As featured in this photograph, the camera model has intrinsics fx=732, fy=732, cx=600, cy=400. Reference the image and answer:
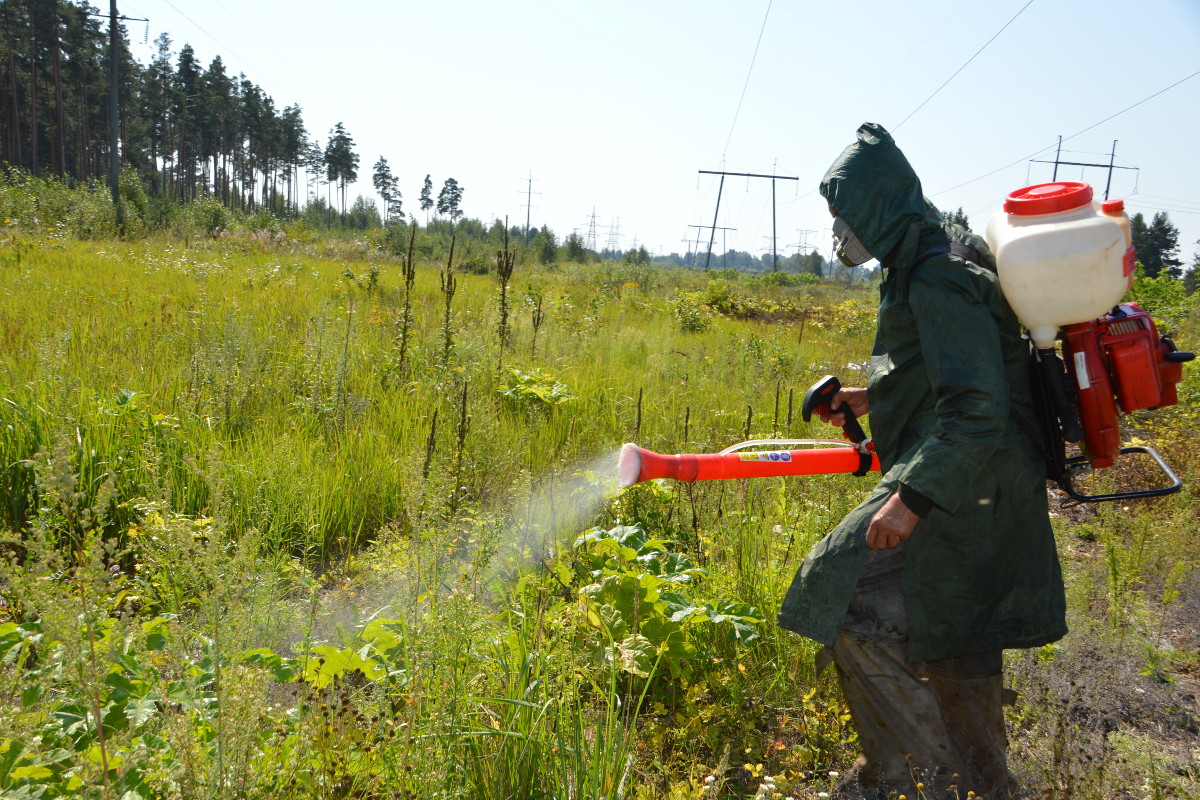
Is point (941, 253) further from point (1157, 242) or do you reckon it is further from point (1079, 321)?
point (1157, 242)

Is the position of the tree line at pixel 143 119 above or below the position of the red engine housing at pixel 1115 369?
above

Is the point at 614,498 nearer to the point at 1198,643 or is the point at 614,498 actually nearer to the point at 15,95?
the point at 1198,643

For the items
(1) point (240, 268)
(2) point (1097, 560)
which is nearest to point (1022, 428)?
(2) point (1097, 560)

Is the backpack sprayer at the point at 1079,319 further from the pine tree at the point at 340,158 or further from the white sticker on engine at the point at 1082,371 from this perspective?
the pine tree at the point at 340,158

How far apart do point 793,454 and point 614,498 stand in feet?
5.18

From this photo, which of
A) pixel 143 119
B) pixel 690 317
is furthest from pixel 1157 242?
pixel 143 119

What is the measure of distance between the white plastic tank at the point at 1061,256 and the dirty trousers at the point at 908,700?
0.80 m

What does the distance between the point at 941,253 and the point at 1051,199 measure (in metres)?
0.28

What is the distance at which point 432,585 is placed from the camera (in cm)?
189

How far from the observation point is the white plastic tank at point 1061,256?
179 centimetres

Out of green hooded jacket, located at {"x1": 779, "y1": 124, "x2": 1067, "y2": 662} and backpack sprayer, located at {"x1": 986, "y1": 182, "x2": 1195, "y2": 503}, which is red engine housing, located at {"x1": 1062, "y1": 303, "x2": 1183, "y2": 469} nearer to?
backpack sprayer, located at {"x1": 986, "y1": 182, "x2": 1195, "y2": 503}

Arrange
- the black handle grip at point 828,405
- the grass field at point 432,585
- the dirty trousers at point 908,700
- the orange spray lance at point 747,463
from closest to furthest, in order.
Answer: the grass field at point 432,585, the dirty trousers at point 908,700, the orange spray lance at point 747,463, the black handle grip at point 828,405

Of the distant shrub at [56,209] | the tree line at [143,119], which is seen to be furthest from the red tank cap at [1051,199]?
the tree line at [143,119]

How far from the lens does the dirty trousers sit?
2139 mm
